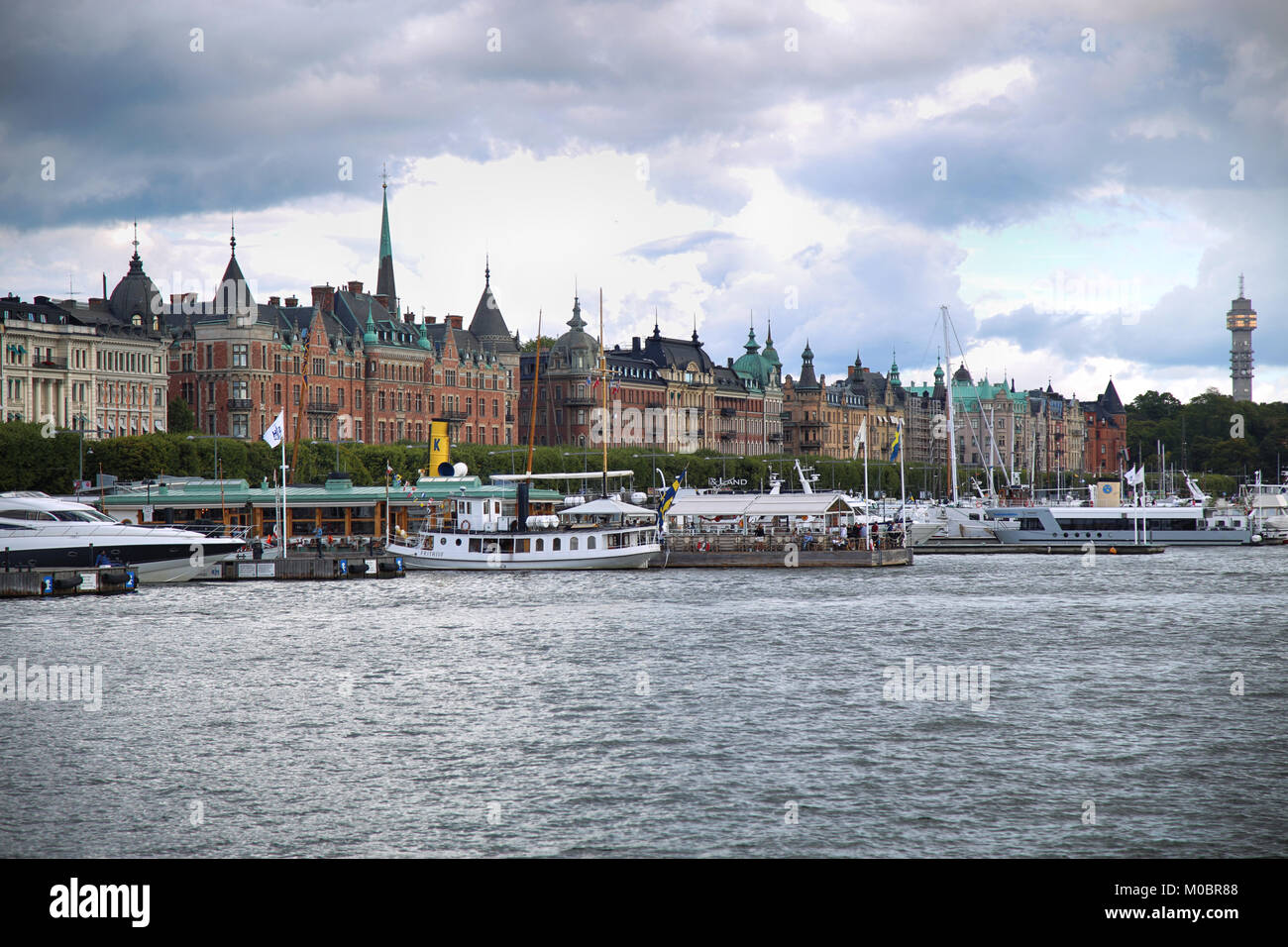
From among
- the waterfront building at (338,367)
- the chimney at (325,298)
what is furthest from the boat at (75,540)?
the chimney at (325,298)

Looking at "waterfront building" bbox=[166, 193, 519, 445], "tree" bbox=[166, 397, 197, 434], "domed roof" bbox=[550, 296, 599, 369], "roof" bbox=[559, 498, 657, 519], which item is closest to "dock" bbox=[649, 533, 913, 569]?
"roof" bbox=[559, 498, 657, 519]

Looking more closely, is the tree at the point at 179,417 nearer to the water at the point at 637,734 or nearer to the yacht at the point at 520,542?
the yacht at the point at 520,542

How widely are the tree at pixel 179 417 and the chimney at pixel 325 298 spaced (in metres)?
18.0

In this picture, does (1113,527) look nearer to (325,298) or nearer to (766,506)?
(766,506)

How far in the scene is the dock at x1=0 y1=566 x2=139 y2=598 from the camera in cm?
5747

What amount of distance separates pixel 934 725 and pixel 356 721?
467 inches

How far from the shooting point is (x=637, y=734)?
96.1ft

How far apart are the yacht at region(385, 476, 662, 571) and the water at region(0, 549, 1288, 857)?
2001 centimetres

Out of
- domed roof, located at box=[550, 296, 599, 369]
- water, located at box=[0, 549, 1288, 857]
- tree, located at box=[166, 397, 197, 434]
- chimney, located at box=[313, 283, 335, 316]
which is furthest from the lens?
domed roof, located at box=[550, 296, 599, 369]

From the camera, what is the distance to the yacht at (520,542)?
2960 inches

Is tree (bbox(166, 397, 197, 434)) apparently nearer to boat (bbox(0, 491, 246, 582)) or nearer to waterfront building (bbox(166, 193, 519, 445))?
waterfront building (bbox(166, 193, 519, 445))

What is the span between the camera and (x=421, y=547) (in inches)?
2982
